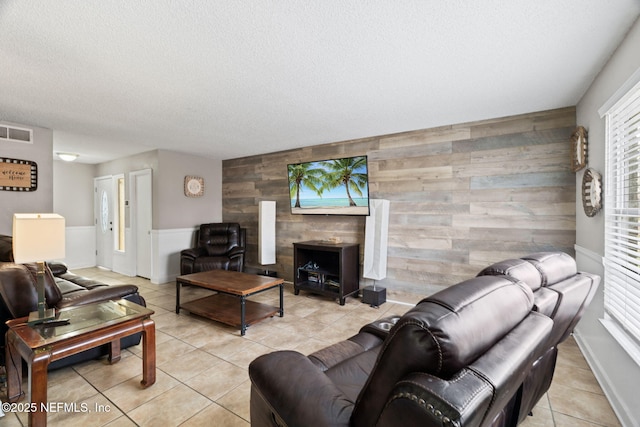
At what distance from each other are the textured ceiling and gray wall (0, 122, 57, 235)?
325 mm

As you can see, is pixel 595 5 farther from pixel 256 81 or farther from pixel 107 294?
pixel 107 294

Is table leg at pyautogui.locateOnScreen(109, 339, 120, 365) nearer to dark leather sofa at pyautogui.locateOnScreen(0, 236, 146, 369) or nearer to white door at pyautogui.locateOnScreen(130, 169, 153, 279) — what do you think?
dark leather sofa at pyautogui.locateOnScreen(0, 236, 146, 369)

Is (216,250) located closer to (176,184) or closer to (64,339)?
(176,184)

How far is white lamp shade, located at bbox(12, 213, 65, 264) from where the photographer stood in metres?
1.75

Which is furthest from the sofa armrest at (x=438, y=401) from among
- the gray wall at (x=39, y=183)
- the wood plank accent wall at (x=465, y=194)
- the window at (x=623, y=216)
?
the gray wall at (x=39, y=183)

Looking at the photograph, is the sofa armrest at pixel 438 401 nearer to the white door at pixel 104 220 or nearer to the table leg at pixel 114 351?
the table leg at pixel 114 351

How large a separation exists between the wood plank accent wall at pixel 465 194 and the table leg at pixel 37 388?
11.4ft

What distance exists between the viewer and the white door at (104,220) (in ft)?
20.2

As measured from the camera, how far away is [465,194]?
11.6 ft

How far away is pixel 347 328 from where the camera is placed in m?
3.18

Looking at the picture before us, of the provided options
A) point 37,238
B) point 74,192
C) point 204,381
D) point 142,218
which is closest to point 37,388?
point 37,238

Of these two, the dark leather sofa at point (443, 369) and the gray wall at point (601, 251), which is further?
the gray wall at point (601, 251)

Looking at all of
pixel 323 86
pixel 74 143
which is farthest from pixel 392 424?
pixel 74 143

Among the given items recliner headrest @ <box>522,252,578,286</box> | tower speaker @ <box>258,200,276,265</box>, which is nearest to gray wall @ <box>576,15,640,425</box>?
recliner headrest @ <box>522,252,578,286</box>
